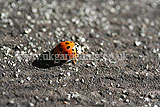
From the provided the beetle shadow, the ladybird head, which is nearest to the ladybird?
the ladybird head

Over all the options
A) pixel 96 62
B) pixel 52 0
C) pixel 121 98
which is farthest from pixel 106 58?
pixel 52 0

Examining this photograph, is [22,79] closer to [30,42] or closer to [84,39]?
[30,42]

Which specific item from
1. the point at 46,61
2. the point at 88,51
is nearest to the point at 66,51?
the point at 46,61

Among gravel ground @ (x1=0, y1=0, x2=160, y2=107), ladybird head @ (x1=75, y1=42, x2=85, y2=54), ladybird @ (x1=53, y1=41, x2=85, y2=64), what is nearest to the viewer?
gravel ground @ (x1=0, y1=0, x2=160, y2=107)

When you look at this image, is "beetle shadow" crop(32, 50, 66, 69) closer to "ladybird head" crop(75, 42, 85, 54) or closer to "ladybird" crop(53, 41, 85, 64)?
"ladybird" crop(53, 41, 85, 64)

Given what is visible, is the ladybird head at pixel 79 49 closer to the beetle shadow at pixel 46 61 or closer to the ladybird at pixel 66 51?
the ladybird at pixel 66 51

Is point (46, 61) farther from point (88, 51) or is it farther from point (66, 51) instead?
point (88, 51)
